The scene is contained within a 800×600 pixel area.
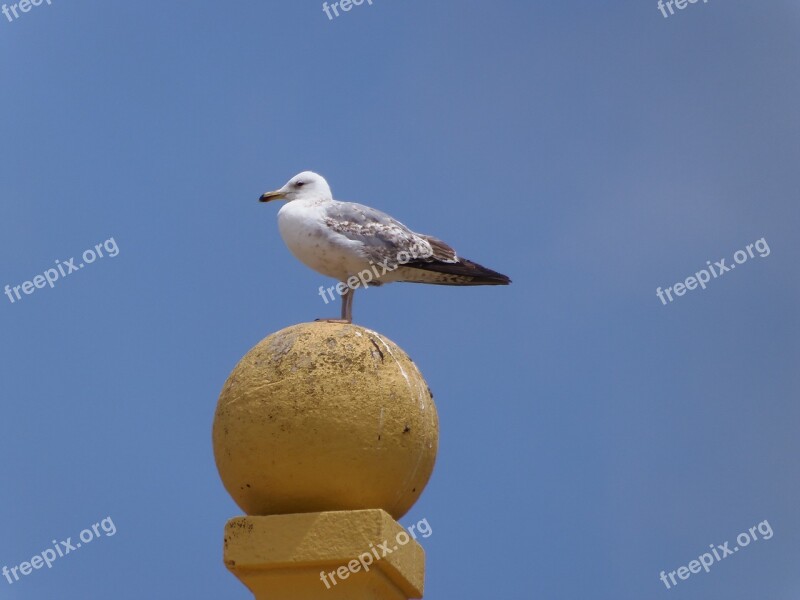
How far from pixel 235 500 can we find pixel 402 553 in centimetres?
118

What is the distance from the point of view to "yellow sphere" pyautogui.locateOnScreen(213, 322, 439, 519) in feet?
26.6

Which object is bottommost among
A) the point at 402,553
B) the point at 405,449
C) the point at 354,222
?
the point at 402,553

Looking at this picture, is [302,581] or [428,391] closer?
[302,581]

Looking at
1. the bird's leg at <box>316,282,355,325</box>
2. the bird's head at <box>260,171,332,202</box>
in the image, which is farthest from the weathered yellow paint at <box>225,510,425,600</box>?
the bird's head at <box>260,171,332,202</box>

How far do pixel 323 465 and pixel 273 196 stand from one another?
3681 millimetres

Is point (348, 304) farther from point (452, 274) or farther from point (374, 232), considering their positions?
point (452, 274)

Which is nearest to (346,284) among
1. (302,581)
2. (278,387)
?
(278,387)

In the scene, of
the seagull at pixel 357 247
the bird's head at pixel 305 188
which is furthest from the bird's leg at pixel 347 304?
the bird's head at pixel 305 188

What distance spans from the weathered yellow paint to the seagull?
219 cm

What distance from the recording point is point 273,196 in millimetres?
11188

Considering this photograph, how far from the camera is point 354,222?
10.4 meters

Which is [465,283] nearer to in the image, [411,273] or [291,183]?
[411,273]

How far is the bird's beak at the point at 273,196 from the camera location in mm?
11138

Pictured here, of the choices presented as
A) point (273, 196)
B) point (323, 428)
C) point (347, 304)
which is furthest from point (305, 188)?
point (323, 428)
